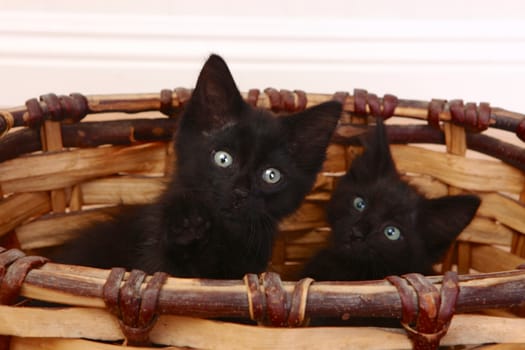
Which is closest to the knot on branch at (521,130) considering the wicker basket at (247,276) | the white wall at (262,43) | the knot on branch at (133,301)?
the wicker basket at (247,276)

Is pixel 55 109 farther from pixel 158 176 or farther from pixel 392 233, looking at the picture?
pixel 392 233

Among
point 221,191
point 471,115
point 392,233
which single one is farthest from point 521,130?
point 221,191

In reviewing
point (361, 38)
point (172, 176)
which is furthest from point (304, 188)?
point (361, 38)

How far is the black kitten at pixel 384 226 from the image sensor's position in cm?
124

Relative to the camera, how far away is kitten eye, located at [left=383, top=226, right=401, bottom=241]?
1.26m

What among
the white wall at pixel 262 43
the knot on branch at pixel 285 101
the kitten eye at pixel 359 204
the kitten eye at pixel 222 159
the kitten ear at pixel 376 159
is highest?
the white wall at pixel 262 43

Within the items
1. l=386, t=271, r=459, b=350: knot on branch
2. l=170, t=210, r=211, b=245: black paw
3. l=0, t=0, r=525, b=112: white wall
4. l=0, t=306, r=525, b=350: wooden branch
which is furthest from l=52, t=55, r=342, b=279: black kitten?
l=0, t=0, r=525, b=112: white wall

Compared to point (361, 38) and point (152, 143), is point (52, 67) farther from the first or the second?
point (361, 38)

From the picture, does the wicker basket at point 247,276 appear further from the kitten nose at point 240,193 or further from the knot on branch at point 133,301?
the kitten nose at point 240,193

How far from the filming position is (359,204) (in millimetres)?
1332

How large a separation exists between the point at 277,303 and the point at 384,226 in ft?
1.93

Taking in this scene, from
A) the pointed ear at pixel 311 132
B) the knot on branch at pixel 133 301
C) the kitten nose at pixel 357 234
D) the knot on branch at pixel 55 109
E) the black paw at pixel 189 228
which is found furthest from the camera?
the knot on branch at pixel 55 109

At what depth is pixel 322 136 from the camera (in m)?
A: 1.14

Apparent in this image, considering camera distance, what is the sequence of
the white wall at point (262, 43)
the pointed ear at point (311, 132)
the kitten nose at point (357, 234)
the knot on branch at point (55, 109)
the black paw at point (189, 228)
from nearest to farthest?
the black paw at point (189, 228), the pointed ear at point (311, 132), the kitten nose at point (357, 234), the knot on branch at point (55, 109), the white wall at point (262, 43)
